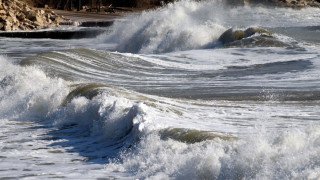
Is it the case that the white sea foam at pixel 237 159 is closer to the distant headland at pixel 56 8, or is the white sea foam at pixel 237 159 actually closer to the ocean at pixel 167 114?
the ocean at pixel 167 114

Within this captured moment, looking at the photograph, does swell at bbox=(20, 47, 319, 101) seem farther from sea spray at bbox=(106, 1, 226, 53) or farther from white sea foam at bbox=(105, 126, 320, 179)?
white sea foam at bbox=(105, 126, 320, 179)

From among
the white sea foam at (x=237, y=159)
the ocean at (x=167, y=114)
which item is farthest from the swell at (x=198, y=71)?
the white sea foam at (x=237, y=159)

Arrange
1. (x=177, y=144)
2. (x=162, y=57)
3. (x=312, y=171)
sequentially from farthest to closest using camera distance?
(x=162, y=57), (x=177, y=144), (x=312, y=171)

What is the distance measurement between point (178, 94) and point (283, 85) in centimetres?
264

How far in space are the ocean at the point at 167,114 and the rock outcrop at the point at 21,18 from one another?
17.5m

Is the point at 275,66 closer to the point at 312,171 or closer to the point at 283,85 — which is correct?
the point at 283,85

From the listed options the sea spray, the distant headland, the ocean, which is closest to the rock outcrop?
the distant headland

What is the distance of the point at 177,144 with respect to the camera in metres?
8.70

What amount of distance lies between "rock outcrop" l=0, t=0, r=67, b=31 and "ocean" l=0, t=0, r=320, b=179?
689 inches

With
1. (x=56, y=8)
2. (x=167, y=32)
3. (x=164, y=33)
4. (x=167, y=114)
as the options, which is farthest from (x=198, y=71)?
(x=56, y=8)

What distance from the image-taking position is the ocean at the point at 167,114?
24.7 ft

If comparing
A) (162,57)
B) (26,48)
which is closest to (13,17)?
(26,48)

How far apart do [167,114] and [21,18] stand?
37.0 m

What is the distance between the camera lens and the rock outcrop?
4413 centimetres
